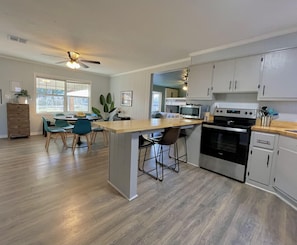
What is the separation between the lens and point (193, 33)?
2646mm

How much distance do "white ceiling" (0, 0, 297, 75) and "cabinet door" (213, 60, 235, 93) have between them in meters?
0.38

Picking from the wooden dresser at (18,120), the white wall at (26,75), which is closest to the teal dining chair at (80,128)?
the wooden dresser at (18,120)

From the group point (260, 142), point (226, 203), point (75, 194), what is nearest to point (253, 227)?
point (226, 203)

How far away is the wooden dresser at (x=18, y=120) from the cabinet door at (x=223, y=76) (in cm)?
544

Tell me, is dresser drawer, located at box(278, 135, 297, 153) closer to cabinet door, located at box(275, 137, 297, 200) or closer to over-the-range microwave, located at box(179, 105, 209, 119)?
cabinet door, located at box(275, 137, 297, 200)

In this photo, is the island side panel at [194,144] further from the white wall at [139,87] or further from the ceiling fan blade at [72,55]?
the ceiling fan blade at [72,55]

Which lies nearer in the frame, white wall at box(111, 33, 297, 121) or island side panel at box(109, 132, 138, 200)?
island side panel at box(109, 132, 138, 200)

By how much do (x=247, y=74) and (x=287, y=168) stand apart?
1.60m

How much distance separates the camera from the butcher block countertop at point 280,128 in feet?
7.06

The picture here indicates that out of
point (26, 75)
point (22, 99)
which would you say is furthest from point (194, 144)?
point (26, 75)

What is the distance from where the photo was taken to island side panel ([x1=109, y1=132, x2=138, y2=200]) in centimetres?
198

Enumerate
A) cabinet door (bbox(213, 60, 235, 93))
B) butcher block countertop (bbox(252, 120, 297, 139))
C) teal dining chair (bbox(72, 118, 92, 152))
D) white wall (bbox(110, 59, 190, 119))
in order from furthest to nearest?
white wall (bbox(110, 59, 190, 119)) → teal dining chair (bbox(72, 118, 92, 152)) → cabinet door (bbox(213, 60, 235, 93)) → butcher block countertop (bbox(252, 120, 297, 139))

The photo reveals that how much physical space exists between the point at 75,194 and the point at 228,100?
125 inches

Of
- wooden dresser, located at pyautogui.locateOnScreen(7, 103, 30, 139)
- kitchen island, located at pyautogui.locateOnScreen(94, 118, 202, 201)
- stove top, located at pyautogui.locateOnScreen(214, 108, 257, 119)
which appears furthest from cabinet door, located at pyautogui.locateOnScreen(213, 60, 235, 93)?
wooden dresser, located at pyautogui.locateOnScreen(7, 103, 30, 139)
